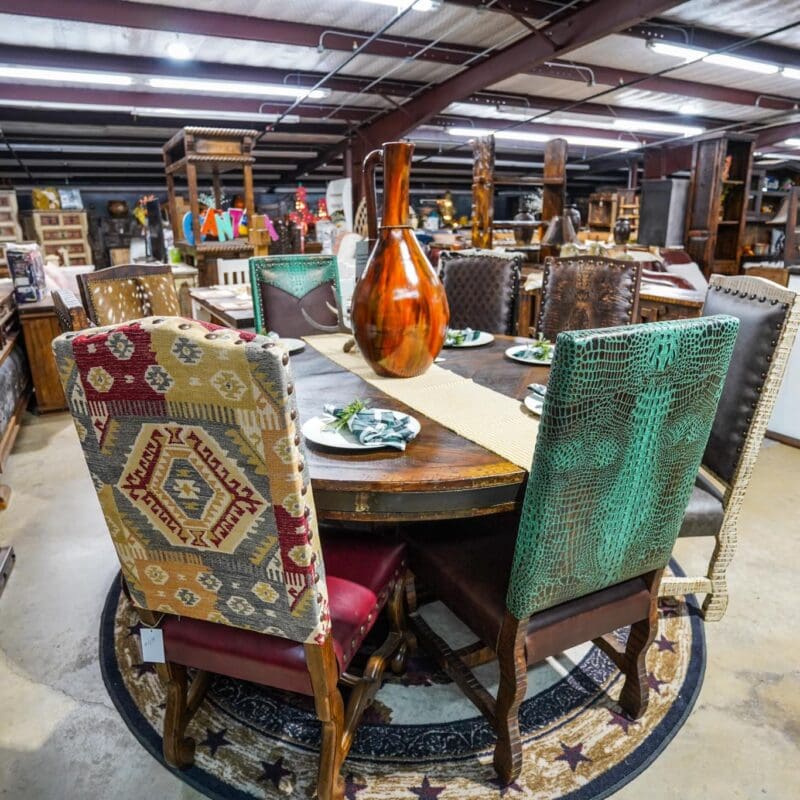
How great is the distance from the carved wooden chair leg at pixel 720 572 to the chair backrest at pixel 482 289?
1404mm

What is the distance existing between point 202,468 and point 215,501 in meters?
0.07

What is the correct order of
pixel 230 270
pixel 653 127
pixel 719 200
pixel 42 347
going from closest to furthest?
pixel 42 347, pixel 230 270, pixel 719 200, pixel 653 127

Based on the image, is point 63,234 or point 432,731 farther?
point 63,234

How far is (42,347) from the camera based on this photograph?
3.95 m

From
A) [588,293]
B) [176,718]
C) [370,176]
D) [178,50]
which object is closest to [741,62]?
[588,293]

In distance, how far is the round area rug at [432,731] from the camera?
140 centimetres

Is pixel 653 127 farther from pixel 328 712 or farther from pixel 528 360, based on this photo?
pixel 328 712

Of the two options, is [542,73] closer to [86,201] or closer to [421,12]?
[421,12]

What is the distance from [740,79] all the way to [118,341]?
27.4ft

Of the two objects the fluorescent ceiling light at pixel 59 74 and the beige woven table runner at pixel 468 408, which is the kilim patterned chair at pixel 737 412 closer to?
the beige woven table runner at pixel 468 408

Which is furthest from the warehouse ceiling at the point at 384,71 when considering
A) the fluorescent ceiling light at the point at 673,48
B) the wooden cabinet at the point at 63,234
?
the wooden cabinet at the point at 63,234

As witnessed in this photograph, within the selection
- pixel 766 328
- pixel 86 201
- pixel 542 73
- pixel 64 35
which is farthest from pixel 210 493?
pixel 86 201

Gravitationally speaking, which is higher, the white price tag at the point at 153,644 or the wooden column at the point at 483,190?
the wooden column at the point at 483,190

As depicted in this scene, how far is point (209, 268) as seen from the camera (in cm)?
531
